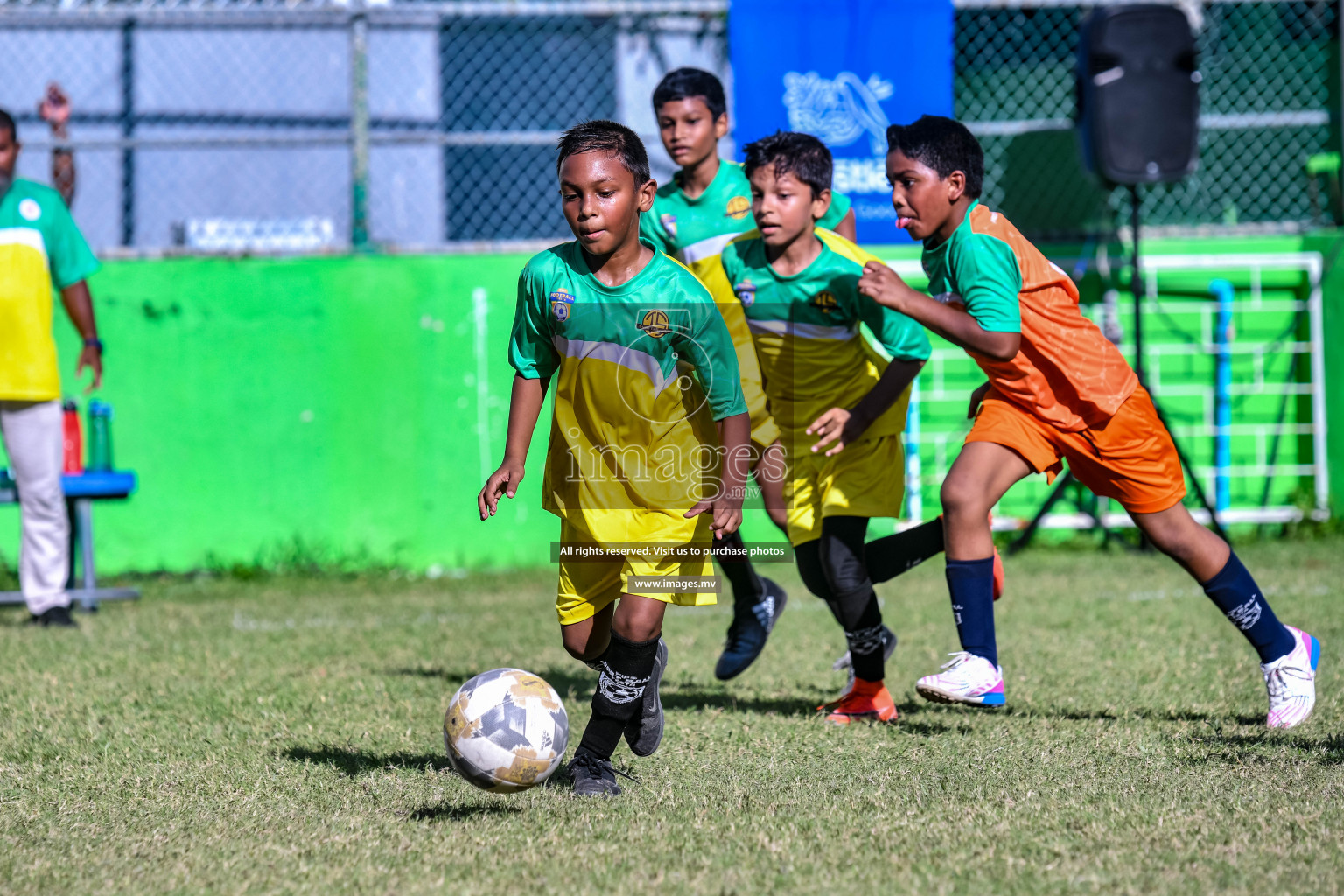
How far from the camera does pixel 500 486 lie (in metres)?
3.17

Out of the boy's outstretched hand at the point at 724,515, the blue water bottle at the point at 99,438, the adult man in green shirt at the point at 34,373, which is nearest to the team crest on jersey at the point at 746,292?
the boy's outstretched hand at the point at 724,515

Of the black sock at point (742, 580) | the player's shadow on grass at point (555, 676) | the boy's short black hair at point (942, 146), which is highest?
the boy's short black hair at point (942, 146)

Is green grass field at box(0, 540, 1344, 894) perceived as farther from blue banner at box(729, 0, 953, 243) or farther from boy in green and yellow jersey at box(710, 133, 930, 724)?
blue banner at box(729, 0, 953, 243)

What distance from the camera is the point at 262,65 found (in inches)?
372

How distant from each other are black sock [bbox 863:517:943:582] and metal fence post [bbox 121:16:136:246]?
269 inches

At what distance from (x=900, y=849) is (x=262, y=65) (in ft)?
27.3

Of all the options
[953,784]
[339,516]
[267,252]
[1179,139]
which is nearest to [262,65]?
[267,252]

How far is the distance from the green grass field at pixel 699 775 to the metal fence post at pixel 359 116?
10.8 feet

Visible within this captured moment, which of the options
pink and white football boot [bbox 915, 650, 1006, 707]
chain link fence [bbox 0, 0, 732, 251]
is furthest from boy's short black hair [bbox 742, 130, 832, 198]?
chain link fence [bbox 0, 0, 732, 251]

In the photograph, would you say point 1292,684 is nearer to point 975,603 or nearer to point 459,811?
point 975,603

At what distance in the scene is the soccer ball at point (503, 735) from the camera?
9.69 feet

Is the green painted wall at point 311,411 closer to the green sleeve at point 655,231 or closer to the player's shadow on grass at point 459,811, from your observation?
the green sleeve at point 655,231

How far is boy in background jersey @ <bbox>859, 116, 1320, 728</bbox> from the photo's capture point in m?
3.71

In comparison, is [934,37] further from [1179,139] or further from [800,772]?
[800,772]
